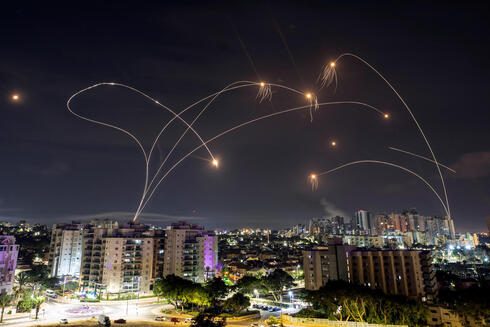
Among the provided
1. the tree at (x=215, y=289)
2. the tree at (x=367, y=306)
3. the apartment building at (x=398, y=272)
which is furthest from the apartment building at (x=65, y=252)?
the apartment building at (x=398, y=272)

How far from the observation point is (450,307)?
3725 centimetres

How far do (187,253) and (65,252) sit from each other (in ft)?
108

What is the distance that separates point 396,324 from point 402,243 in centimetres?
14567

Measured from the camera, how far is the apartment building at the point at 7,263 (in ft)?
167

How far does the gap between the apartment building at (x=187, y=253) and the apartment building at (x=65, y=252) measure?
26162mm

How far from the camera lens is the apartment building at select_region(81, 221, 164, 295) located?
2435 inches

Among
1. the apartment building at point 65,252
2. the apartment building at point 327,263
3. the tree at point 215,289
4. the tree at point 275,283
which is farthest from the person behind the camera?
the apartment building at point 65,252

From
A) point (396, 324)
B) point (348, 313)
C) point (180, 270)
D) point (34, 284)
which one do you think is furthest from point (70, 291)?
point (396, 324)

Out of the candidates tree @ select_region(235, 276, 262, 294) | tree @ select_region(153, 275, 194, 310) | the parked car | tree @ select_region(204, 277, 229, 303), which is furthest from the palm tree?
tree @ select_region(235, 276, 262, 294)

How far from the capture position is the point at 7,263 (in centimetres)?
5225

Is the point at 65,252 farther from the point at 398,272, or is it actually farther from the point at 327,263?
the point at 398,272

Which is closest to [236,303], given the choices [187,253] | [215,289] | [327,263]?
[215,289]

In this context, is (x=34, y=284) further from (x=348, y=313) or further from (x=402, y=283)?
(x=402, y=283)

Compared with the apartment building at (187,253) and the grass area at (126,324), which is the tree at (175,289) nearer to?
the grass area at (126,324)
